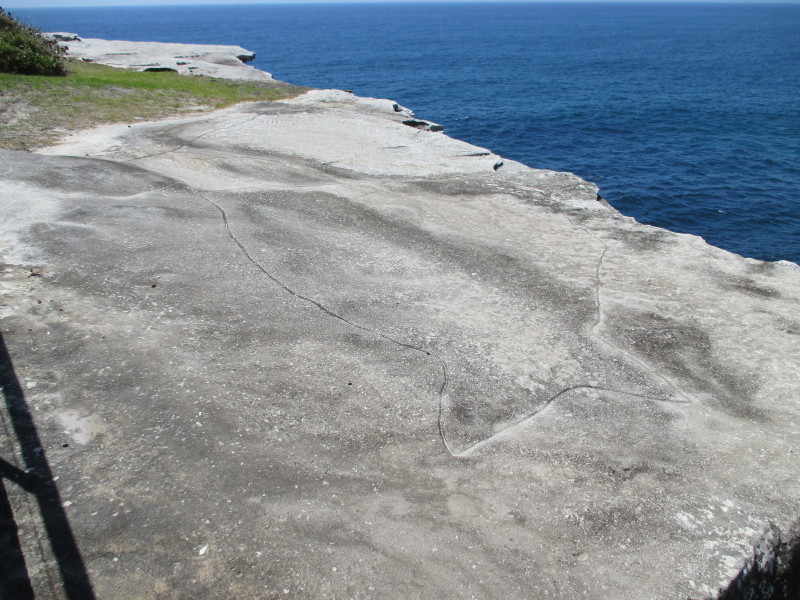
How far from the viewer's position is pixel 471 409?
24.3 feet

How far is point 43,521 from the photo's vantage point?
217 inches

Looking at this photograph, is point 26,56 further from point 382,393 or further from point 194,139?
point 382,393

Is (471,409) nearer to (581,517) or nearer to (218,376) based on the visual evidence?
(581,517)

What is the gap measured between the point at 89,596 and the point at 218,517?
46.9 inches

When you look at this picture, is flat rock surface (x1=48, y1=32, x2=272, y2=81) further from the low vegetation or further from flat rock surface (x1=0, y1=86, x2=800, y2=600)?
flat rock surface (x1=0, y1=86, x2=800, y2=600)

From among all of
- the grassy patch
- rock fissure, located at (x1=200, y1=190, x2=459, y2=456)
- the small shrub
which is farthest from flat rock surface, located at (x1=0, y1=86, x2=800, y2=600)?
the small shrub

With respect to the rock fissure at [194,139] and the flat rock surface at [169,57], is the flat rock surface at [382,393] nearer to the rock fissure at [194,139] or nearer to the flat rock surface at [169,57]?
the rock fissure at [194,139]

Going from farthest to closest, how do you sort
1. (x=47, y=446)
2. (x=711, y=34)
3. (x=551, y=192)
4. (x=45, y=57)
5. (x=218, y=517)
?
1. (x=711, y=34)
2. (x=45, y=57)
3. (x=551, y=192)
4. (x=47, y=446)
5. (x=218, y=517)

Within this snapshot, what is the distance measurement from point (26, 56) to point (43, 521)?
76.2 ft

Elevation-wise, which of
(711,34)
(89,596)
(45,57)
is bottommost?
(89,596)

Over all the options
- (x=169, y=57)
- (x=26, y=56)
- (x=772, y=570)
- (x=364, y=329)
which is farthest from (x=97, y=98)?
(x=772, y=570)

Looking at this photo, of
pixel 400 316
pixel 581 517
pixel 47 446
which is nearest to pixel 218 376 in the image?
pixel 47 446

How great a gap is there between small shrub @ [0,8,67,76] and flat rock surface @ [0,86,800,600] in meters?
12.5

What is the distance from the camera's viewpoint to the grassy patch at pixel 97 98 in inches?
689
